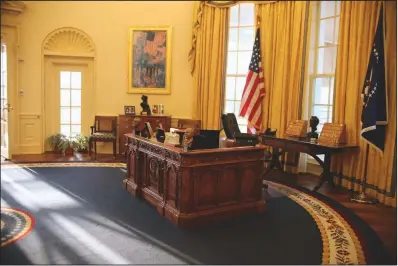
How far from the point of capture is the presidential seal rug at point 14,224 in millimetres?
2979

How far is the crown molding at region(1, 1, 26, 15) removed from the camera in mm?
6566

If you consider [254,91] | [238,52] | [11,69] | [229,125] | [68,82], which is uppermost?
[238,52]

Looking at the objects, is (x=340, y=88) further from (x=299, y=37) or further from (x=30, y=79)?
(x=30, y=79)

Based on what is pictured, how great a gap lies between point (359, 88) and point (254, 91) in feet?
6.34

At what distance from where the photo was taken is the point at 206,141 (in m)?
3.66

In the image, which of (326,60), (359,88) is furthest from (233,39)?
(359,88)

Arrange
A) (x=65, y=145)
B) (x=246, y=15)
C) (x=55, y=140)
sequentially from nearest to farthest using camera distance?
(x=246, y=15)
(x=65, y=145)
(x=55, y=140)

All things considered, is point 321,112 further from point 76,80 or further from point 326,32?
point 76,80

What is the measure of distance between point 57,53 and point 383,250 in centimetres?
705

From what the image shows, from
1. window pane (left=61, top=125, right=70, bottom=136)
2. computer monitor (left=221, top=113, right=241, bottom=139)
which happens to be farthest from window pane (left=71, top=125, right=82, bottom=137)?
computer monitor (left=221, top=113, right=241, bottom=139)

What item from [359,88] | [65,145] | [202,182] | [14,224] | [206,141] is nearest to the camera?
[14,224]

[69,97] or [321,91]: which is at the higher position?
[321,91]

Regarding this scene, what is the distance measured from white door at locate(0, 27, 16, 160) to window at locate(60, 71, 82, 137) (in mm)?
1037

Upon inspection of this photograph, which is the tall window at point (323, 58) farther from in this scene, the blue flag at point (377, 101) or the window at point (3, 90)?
the window at point (3, 90)
